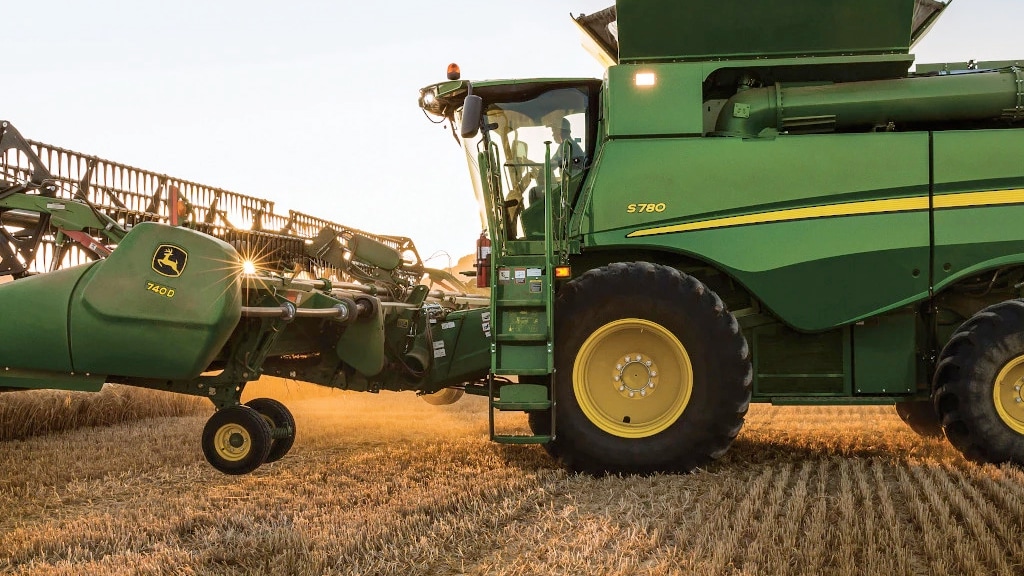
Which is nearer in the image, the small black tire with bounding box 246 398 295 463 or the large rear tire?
the large rear tire

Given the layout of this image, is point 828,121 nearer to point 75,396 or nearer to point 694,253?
point 694,253

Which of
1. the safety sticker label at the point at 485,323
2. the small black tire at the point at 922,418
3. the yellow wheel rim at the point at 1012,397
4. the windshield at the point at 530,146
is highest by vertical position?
the windshield at the point at 530,146

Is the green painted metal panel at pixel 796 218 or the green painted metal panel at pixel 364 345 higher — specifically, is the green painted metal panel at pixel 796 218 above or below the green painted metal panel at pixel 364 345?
above

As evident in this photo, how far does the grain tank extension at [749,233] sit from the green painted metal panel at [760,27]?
13 mm

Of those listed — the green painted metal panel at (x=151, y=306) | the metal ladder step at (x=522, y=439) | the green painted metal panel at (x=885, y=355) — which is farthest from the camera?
the green painted metal panel at (x=885, y=355)

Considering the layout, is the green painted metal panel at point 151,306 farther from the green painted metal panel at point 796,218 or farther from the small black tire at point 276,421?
the green painted metal panel at point 796,218

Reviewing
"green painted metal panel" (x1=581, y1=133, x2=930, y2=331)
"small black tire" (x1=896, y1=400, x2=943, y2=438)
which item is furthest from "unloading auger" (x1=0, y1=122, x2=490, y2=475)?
"small black tire" (x1=896, y1=400, x2=943, y2=438)

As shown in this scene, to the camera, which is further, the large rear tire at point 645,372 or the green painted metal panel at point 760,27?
the green painted metal panel at point 760,27

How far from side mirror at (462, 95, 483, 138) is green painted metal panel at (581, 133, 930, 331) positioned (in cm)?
79

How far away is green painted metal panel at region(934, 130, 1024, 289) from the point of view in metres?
4.91

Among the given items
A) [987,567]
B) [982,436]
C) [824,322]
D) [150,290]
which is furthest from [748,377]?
[150,290]

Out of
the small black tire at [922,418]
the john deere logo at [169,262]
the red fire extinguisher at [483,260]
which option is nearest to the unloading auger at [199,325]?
the john deere logo at [169,262]

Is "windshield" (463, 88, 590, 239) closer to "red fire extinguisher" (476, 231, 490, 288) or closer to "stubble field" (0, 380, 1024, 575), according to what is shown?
"red fire extinguisher" (476, 231, 490, 288)

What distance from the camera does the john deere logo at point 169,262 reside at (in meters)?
4.72
